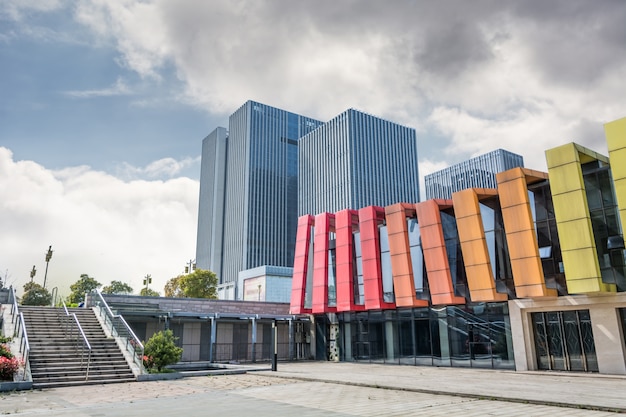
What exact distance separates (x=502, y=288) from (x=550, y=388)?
34.8 feet

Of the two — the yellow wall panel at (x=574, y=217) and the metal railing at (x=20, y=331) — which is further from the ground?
the yellow wall panel at (x=574, y=217)

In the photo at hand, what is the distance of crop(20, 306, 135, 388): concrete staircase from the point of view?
20688 millimetres

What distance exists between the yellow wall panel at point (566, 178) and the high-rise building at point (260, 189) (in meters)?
125

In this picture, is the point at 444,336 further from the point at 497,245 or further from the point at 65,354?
the point at 65,354

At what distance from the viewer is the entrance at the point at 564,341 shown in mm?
24062

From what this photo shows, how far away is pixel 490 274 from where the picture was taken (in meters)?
26.8

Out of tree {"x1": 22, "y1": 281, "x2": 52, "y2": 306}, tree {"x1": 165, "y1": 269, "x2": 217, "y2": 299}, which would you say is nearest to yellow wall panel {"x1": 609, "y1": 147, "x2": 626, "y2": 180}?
tree {"x1": 165, "y1": 269, "x2": 217, "y2": 299}

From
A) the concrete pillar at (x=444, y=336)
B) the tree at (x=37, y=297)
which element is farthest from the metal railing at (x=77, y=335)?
the tree at (x=37, y=297)

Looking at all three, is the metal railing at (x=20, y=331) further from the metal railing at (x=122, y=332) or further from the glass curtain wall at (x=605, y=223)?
the glass curtain wall at (x=605, y=223)

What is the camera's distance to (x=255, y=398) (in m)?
15.3

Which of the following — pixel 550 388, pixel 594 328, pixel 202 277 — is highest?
pixel 202 277

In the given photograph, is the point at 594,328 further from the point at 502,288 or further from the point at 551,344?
the point at 502,288

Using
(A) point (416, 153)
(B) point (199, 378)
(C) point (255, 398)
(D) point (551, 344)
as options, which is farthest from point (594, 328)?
(A) point (416, 153)

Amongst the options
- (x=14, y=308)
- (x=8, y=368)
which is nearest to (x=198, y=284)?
(x=14, y=308)
